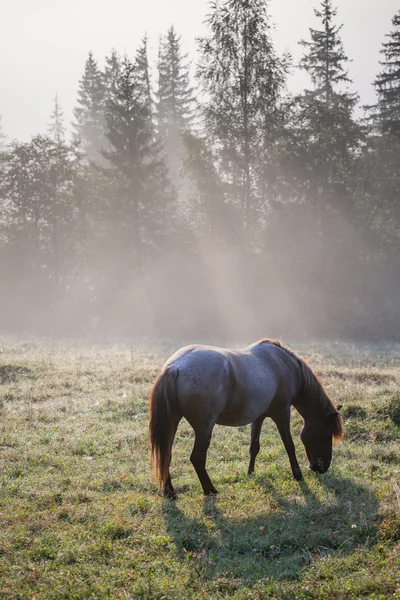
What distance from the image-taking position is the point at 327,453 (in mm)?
6949

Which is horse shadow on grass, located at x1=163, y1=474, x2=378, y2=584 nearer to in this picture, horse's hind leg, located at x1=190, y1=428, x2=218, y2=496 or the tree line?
horse's hind leg, located at x1=190, y1=428, x2=218, y2=496

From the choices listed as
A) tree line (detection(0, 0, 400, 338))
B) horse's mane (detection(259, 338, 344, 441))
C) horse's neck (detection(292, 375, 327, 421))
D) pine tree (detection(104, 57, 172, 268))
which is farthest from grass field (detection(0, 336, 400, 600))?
pine tree (detection(104, 57, 172, 268))

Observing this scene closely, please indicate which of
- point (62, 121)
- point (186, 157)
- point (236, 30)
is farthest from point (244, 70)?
point (62, 121)

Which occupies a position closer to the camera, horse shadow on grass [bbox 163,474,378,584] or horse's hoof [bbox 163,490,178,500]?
horse shadow on grass [bbox 163,474,378,584]

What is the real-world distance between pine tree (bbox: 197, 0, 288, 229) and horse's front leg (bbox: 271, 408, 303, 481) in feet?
66.3

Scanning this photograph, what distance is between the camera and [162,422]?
5.81 meters

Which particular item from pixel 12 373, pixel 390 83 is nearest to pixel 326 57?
pixel 390 83

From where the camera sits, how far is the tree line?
27875 millimetres

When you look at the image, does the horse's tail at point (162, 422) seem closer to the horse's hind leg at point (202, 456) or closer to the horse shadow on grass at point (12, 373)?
the horse's hind leg at point (202, 456)

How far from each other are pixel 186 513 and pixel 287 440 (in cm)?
191

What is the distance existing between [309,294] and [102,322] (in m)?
12.6

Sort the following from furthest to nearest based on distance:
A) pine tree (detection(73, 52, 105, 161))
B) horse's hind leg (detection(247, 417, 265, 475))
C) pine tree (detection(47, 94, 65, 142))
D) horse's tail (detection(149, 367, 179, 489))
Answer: pine tree (detection(47, 94, 65, 142)) → pine tree (detection(73, 52, 105, 161)) → horse's hind leg (detection(247, 417, 265, 475)) → horse's tail (detection(149, 367, 179, 489))

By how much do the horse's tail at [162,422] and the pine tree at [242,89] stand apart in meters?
21.2

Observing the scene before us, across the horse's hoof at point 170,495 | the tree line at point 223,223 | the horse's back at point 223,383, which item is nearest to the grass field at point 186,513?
the horse's hoof at point 170,495
